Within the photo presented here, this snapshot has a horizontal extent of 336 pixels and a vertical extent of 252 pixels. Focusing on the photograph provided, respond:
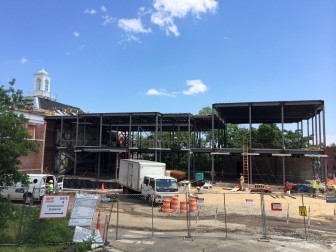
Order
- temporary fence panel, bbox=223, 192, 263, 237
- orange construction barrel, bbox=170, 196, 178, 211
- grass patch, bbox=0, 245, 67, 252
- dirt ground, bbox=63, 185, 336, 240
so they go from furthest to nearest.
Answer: orange construction barrel, bbox=170, 196, 178, 211, temporary fence panel, bbox=223, 192, 263, 237, dirt ground, bbox=63, 185, 336, 240, grass patch, bbox=0, 245, 67, 252

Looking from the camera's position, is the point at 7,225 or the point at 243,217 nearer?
the point at 7,225

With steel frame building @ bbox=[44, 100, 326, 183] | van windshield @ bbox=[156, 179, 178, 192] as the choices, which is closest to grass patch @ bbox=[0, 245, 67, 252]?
van windshield @ bbox=[156, 179, 178, 192]

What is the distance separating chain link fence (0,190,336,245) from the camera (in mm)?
11031

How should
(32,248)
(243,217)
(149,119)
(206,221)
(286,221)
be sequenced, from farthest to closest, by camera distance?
(149,119) < (243,217) < (286,221) < (206,221) < (32,248)

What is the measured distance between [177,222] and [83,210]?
7265mm

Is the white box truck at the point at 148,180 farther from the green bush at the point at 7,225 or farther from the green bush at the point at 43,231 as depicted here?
the green bush at the point at 7,225

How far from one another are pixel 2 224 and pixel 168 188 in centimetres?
1239

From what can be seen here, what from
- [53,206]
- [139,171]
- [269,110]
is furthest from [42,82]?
[53,206]

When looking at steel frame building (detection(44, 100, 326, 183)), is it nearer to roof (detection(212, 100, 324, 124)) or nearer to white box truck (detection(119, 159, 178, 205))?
roof (detection(212, 100, 324, 124))

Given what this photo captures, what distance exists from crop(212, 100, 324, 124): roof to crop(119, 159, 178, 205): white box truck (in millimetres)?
15669

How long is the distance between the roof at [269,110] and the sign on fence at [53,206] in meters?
29.0

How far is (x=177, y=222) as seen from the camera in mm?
16797

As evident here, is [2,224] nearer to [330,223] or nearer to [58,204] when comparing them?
[58,204]

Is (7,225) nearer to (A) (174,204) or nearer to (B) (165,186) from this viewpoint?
(A) (174,204)
